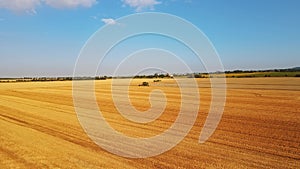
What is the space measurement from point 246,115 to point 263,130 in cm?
358

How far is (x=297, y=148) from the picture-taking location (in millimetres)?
8156

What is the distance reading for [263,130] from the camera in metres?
10.6

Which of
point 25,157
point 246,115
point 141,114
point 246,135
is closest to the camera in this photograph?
point 25,157

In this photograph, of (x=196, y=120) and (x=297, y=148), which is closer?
(x=297, y=148)

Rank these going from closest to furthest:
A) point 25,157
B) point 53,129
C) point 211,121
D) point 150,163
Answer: point 150,163
point 25,157
point 53,129
point 211,121

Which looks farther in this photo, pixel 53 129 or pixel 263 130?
pixel 53 129

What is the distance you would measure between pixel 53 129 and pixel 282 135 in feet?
25.5

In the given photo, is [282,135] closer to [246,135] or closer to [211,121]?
[246,135]

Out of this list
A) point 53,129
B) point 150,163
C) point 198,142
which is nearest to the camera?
point 150,163

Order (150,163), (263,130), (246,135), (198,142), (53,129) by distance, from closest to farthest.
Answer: (150,163), (198,142), (246,135), (263,130), (53,129)

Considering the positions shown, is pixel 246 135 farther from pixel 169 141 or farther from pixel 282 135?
pixel 169 141

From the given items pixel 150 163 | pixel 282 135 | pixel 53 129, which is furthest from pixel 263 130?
pixel 53 129

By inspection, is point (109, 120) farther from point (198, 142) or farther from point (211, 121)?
point (198, 142)

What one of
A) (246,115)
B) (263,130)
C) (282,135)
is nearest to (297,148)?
(282,135)
